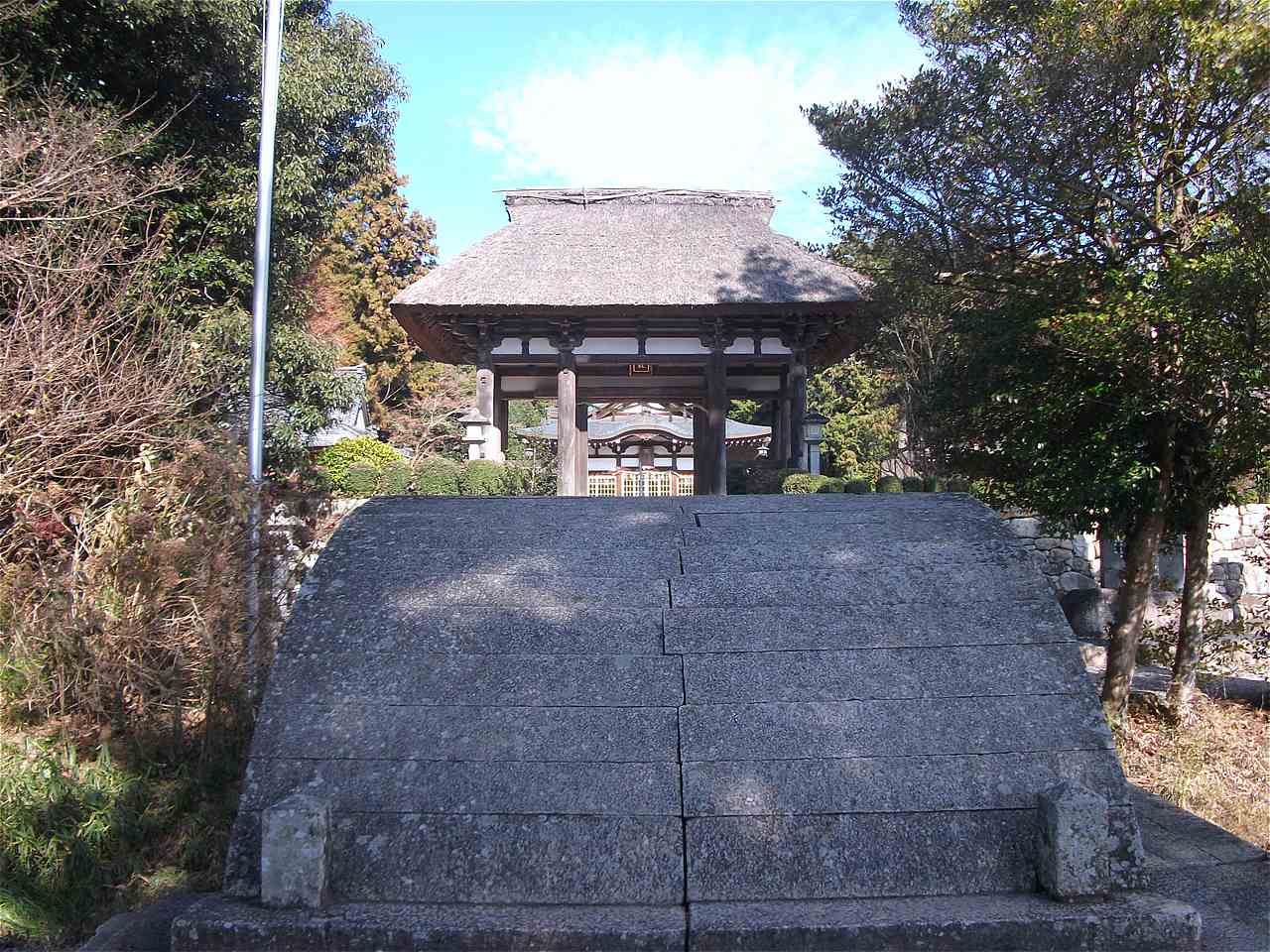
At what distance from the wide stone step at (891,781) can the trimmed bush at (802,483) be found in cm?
730

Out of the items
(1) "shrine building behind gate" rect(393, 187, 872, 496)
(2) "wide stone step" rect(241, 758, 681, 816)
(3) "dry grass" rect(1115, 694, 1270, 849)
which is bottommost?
(3) "dry grass" rect(1115, 694, 1270, 849)

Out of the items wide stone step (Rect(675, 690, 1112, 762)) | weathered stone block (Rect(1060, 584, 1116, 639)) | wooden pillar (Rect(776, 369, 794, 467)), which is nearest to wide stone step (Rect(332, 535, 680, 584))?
wide stone step (Rect(675, 690, 1112, 762))

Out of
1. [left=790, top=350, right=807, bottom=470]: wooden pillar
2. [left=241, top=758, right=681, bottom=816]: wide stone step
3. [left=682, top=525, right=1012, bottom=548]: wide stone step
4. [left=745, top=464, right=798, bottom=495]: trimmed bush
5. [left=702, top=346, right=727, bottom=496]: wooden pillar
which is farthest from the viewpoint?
[left=790, top=350, right=807, bottom=470]: wooden pillar

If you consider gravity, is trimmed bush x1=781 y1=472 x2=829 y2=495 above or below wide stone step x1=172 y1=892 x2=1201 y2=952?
above

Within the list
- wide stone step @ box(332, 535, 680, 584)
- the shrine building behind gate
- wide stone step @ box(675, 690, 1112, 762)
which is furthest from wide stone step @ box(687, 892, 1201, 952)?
the shrine building behind gate

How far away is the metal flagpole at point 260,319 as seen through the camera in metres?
4.02

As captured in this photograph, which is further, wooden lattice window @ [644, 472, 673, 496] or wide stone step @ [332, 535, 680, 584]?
wooden lattice window @ [644, 472, 673, 496]

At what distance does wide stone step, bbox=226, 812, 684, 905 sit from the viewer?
2213 mm

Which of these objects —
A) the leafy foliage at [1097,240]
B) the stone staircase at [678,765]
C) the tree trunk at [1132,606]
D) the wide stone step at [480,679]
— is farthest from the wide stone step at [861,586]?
the tree trunk at [1132,606]

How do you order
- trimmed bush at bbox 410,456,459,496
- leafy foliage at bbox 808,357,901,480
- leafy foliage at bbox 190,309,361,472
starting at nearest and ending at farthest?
leafy foliage at bbox 190,309,361,472 → trimmed bush at bbox 410,456,459,496 → leafy foliage at bbox 808,357,901,480

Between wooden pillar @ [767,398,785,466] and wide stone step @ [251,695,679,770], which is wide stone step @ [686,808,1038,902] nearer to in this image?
wide stone step @ [251,695,679,770]

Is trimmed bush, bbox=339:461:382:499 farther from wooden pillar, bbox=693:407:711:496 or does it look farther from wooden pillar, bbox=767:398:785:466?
wooden pillar, bbox=767:398:785:466

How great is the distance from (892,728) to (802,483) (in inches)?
295

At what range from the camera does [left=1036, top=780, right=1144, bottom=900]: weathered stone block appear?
2162mm
